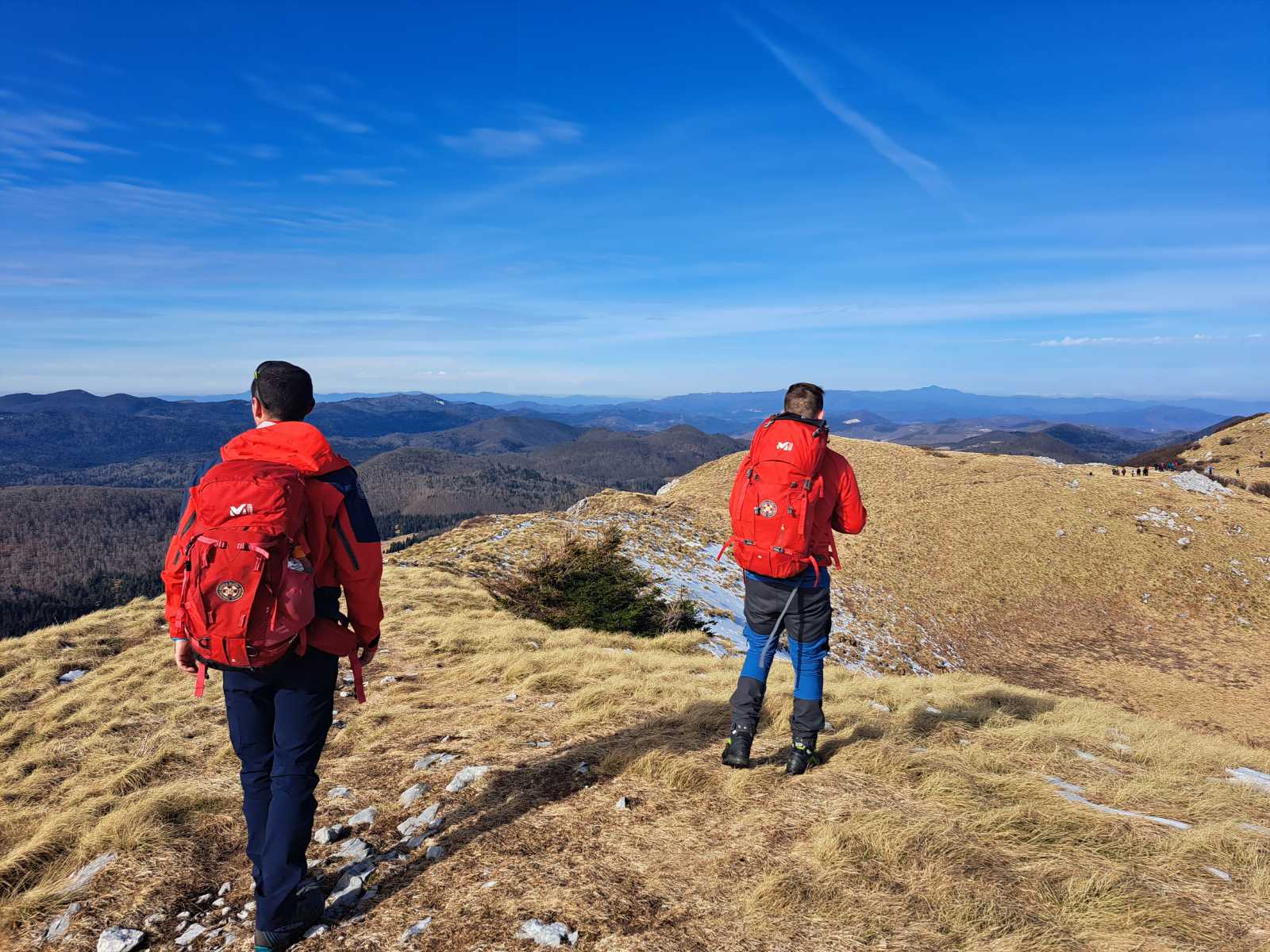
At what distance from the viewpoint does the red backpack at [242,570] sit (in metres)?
3.49

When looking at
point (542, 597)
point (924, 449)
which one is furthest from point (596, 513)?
point (924, 449)

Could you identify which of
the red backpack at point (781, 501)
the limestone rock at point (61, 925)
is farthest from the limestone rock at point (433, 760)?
the red backpack at point (781, 501)

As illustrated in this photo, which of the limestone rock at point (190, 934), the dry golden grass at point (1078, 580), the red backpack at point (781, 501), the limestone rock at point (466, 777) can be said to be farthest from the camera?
the dry golden grass at point (1078, 580)

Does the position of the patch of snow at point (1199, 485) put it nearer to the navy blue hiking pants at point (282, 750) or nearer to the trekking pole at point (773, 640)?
the trekking pole at point (773, 640)

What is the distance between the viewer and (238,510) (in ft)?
11.5

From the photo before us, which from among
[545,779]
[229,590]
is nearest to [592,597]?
[545,779]

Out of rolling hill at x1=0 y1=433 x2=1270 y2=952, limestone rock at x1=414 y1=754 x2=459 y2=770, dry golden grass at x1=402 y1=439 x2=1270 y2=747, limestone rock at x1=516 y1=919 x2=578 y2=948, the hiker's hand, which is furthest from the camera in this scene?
dry golden grass at x1=402 y1=439 x2=1270 y2=747

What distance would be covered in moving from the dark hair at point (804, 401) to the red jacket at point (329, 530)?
3.80 meters

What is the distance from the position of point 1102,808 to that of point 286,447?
24.4ft

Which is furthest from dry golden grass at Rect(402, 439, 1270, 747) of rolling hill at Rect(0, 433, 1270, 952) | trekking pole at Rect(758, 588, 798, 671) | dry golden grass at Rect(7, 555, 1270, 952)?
trekking pole at Rect(758, 588, 798, 671)

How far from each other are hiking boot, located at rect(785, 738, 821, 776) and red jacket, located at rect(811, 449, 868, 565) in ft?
5.75

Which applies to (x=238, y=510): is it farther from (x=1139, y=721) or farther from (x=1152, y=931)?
(x=1139, y=721)

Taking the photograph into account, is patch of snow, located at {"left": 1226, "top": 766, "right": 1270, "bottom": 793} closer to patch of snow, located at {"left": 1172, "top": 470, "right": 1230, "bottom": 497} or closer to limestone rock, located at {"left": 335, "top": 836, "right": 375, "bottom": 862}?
limestone rock, located at {"left": 335, "top": 836, "right": 375, "bottom": 862}

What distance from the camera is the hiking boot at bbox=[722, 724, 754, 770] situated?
5.89 m
